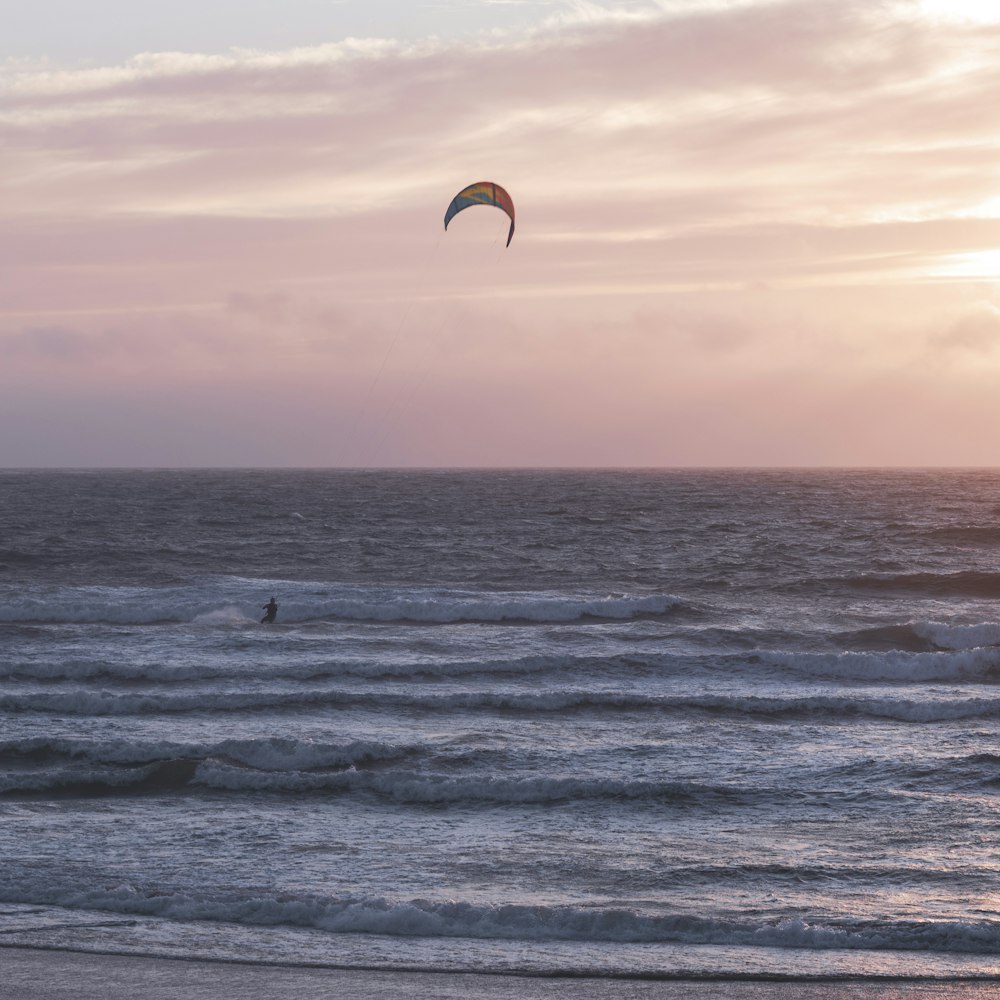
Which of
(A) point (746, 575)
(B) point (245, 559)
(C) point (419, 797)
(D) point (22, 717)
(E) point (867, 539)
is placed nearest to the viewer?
(C) point (419, 797)

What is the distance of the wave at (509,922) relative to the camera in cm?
845

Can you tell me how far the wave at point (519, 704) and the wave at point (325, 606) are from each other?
9250 mm

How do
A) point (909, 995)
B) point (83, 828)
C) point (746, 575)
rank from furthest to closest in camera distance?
point (746, 575) < point (83, 828) < point (909, 995)

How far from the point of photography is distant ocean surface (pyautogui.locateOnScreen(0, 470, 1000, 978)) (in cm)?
871

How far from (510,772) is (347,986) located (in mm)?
6289

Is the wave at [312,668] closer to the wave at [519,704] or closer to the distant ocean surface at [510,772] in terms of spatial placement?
the distant ocean surface at [510,772]

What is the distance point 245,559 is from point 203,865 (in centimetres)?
3207

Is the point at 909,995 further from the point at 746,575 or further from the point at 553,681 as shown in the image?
the point at 746,575

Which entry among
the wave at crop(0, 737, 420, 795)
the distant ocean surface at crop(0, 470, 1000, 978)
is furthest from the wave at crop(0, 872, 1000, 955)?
the wave at crop(0, 737, 420, 795)

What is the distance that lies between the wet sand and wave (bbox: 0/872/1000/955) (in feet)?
2.59

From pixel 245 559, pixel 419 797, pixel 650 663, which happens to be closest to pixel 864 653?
pixel 650 663

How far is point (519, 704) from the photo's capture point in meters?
17.9

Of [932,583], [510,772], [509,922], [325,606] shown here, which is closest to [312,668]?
[510,772]

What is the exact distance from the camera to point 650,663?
A: 21.3 m
